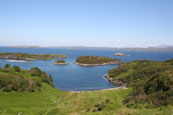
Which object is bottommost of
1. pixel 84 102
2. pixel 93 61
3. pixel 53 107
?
pixel 93 61

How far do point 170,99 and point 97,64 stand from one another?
4491 inches

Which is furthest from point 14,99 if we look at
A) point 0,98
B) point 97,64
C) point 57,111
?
point 97,64

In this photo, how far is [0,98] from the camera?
26141 mm

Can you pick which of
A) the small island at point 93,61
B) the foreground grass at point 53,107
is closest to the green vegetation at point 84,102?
the foreground grass at point 53,107

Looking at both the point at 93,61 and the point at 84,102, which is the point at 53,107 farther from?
the point at 93,61

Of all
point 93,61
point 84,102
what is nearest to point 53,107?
point 84,102

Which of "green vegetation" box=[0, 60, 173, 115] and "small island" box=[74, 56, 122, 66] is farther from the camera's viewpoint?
"small island" box=[74, 56, 122, 66]

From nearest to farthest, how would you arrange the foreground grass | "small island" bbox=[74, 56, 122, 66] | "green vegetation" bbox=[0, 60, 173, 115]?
the foreground grass < "green vegetation" bbox=[0, 60, 173, 115] < "small island" bbox=[74, 56, 122, 66]

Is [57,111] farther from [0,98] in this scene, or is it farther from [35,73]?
[35,73]

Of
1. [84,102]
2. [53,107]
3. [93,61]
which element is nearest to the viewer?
[53,107]

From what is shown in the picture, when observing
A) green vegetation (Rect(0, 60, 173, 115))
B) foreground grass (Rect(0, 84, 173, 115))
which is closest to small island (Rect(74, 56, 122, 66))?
green vegetation (Rect(0, 60, 173, 115))

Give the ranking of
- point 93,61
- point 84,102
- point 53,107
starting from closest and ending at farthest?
point 53,107 < point 84,102 < point 93,61

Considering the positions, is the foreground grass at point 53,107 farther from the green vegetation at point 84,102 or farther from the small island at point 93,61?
the small island at point 93,61

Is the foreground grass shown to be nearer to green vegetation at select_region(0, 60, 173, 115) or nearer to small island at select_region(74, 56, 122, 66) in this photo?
green vegetation at select_region(0, 60, 173, 115)
